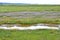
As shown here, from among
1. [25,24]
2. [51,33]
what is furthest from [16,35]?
[25,24]

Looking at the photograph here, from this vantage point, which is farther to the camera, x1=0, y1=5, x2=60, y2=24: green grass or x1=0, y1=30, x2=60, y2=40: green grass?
x1=0, y1=5, x2=60, y2=24: green grass

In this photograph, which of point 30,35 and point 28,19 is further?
point 28,19

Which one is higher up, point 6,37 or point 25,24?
point 6,37

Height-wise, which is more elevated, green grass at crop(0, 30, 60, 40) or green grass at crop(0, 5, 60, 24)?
green grass at crop(0, 30, 60, 40)

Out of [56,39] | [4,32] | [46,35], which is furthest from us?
[4,32]

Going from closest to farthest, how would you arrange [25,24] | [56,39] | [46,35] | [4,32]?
[56,39] → [46,35] → [4,32] → [25,24]

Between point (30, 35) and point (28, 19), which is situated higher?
point (30, 35)

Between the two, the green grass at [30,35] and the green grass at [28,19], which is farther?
the green grass at [28,19]

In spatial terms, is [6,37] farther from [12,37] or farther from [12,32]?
[12,32]

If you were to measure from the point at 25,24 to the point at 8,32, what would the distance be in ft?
12.6

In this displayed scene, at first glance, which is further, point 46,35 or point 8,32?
point 8,32

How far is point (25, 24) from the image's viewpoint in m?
16.0

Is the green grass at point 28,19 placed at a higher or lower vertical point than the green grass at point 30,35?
lower

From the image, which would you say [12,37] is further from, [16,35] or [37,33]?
[37,33]
